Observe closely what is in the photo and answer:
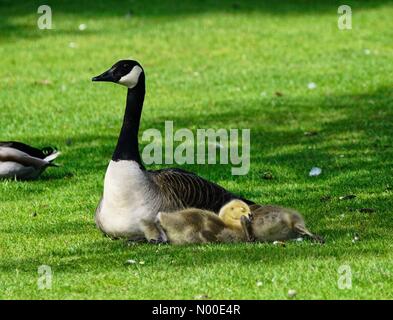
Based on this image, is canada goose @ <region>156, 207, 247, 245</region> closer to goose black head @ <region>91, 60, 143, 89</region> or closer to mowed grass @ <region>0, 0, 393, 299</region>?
mowed grass @ <region>0, 0, 393, 299</region>

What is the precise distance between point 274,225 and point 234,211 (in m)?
0.34

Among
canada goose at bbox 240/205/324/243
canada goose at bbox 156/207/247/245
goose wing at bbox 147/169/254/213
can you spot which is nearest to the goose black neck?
goose wing at bbox 147/169/254/213

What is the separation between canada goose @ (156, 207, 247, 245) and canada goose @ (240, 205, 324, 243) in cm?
9

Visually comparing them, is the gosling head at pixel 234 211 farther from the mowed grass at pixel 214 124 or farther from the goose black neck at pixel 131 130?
the goose black neck at pixel 131 130

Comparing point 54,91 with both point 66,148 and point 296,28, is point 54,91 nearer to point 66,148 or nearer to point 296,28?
point 66,148

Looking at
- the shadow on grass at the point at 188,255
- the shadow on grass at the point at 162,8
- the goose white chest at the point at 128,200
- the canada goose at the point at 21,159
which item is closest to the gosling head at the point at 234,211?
the shadow on grass at the point at 188,255

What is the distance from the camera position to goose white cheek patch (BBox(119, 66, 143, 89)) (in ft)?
31.0

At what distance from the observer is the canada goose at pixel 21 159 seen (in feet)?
37.5

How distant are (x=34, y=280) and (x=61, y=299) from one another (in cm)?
58

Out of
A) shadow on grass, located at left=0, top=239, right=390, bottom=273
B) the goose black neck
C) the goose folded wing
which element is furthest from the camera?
the goose folded wing

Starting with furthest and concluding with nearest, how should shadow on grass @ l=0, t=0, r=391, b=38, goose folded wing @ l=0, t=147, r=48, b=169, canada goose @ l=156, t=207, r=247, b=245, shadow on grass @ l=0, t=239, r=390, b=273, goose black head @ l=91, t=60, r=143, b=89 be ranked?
shadow on grass @ l=0, t=0, r=391, b=38 → goose folded wing @ l=0, t=147, r=48, b=169 → goose black head @ l=91, t=60, r=143, b=89 → canada goose @ l=156, t=207, r=247, b=245 → shadow on grass @ l=0, t=239, r=390, b=273

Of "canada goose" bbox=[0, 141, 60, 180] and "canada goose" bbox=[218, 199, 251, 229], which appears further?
"canada goose" bbox=[0, 141, 60, 180]

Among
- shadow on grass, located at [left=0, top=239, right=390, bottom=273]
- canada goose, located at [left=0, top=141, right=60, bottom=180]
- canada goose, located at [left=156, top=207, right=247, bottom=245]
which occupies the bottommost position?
shadow on grass, located at [left=0, top=239, right=390, bottom=273]
